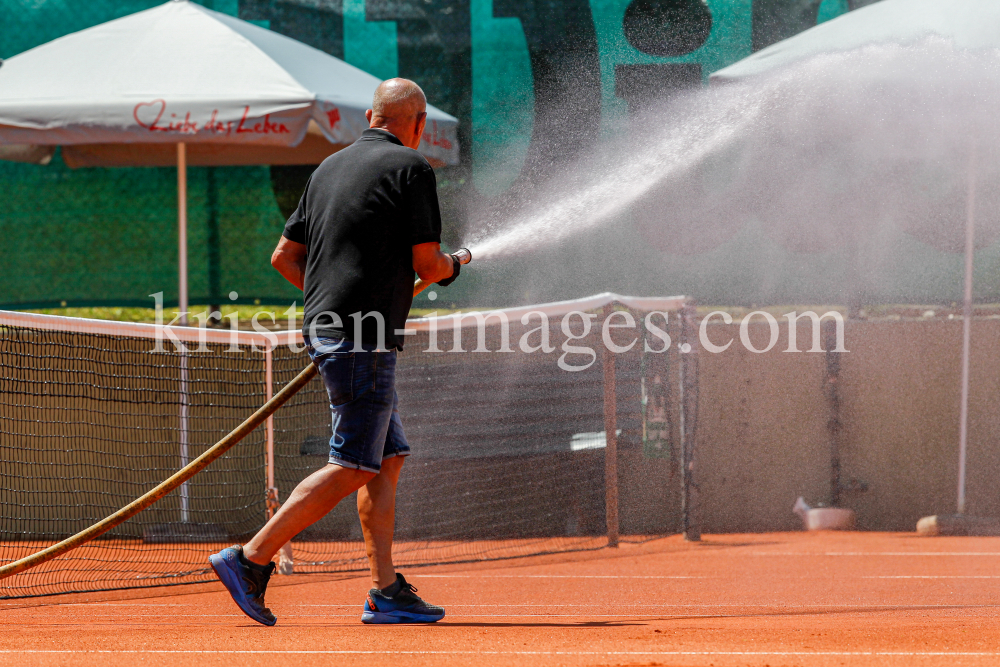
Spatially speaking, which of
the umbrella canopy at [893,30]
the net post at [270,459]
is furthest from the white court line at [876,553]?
the umbrella canopy at [893,30]

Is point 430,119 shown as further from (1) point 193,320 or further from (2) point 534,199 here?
(1) point 193,320

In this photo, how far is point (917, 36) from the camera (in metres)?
7.57

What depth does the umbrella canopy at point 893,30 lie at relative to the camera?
286 inches

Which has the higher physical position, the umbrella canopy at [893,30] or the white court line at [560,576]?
the umbrella canopy at [893,30]

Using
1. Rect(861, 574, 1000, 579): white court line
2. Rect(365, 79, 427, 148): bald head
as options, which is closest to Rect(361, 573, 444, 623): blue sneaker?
Rect(365, 79, 427, 148): bald head

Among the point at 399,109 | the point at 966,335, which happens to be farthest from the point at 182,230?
the point at 966,335

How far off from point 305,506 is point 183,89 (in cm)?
427

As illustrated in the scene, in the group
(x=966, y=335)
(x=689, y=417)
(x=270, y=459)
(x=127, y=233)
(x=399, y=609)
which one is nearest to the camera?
(x=399, y=609)

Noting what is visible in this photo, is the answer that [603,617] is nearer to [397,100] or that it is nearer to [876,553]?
[397,100]

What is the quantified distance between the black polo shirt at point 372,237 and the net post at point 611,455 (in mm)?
3507

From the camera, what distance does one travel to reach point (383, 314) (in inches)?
160

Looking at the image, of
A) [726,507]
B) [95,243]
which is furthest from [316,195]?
[95,243]

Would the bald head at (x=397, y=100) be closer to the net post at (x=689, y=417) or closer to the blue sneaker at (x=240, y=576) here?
the blue sneaker at (x=240, y=576)

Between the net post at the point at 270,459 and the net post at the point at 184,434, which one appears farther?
the net post at the point at 184,434
